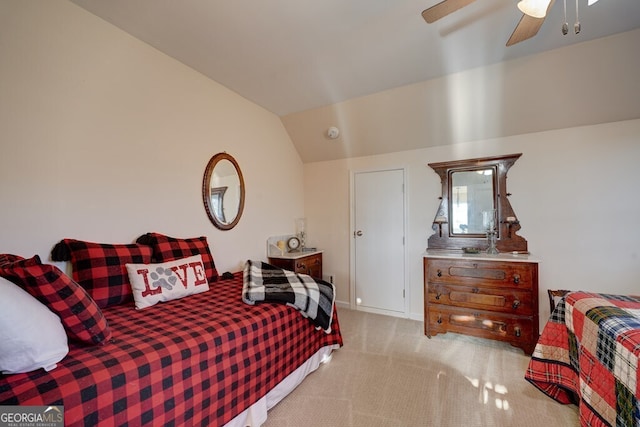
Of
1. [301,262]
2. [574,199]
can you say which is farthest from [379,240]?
[574,199]

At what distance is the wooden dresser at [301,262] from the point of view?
3.28 metres

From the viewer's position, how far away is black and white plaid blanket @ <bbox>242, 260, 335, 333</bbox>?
1977mm

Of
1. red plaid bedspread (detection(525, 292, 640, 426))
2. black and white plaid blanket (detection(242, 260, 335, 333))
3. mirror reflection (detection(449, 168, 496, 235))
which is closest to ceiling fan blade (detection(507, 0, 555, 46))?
red plaid bedspread (detection(525, 292, 640, 426))

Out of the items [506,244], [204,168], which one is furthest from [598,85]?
[204,168]

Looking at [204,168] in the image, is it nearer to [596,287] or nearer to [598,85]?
[598,85]

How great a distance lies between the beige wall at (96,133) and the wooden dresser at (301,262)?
0.61 m

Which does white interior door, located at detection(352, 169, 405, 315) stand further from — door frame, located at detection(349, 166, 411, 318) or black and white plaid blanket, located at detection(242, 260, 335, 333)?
black and white plaid blanket, located at detection(242, 260, 335, 333)

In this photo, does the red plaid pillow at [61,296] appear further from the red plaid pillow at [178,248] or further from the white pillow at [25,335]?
the red plaid pillow at [178,248]

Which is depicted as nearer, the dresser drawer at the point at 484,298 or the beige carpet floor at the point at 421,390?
the beige carpet floor at the point at 421,390

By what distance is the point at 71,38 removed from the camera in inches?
71.2

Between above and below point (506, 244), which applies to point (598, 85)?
above

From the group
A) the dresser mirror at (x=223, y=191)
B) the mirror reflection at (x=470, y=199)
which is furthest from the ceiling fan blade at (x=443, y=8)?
the dresser mirror at (x=223, y=191)

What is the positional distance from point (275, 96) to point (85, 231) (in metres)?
2.16

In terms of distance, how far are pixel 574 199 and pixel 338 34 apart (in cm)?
268
